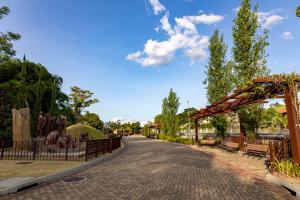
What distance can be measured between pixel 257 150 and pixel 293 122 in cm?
580

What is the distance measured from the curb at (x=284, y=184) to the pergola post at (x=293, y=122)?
4.18 ft

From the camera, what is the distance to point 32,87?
109 ft

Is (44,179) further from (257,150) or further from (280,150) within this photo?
(257,150)

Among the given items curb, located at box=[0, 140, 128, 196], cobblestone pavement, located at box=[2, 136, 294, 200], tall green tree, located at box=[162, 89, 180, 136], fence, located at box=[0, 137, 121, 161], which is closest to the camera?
cobblestone pavement, located at box=[2, 136, 294, 200]

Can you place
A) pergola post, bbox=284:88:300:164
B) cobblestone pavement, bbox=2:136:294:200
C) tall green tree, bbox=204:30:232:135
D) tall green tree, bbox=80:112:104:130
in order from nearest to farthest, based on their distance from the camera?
cobblestone pavement, bbox=2:136:294:200, pergola post, bbox=284:88:300:164, tall green tree, bbox=204:30:232:135, tall green tree, bbox=80:112:104:130

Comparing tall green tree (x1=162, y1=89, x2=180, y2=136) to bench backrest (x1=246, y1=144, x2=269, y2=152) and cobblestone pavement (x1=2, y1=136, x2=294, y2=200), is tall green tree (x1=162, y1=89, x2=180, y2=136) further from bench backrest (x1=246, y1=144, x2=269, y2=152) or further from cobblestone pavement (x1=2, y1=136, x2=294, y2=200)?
cobblestone pavement (x1=2, y1=136, x2=294, y2=200)

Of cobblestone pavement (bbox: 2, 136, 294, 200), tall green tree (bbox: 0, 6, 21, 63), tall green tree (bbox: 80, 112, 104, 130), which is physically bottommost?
cobblestone pavement (bbox: 2, 136, 294, 200)

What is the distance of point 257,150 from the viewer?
48.1ft

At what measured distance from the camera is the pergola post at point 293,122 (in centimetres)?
917

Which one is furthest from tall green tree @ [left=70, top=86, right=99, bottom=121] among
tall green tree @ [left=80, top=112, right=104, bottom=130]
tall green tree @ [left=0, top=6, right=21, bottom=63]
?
tall green tree @ [left=0, top=6, right=21, bottom=63]

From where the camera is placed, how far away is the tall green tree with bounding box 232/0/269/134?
59.9ft

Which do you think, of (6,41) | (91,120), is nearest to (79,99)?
(91,120)

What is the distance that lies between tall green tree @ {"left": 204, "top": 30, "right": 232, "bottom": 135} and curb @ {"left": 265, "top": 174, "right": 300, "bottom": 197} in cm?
1699

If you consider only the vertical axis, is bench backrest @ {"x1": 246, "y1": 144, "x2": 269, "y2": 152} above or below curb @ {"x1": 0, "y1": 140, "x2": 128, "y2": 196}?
above
